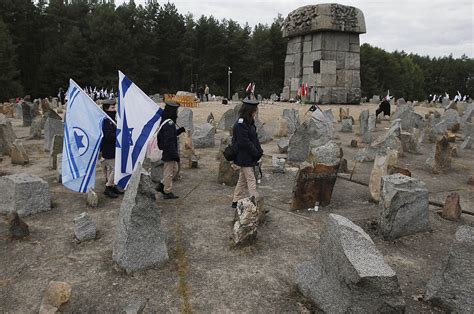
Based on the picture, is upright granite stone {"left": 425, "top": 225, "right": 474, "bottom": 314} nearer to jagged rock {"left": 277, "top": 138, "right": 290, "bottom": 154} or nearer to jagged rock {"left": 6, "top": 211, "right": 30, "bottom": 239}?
jagged rock {"left": 6, "top": 211, "right": 30, "bottom": 239}

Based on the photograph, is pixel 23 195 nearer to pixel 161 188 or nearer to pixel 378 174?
pixel 161 188

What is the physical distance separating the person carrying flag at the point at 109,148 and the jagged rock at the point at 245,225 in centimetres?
249

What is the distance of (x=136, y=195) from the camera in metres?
3.71

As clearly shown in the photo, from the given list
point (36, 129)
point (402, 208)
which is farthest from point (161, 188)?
point (36, 129)

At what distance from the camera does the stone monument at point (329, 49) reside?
23.0 m

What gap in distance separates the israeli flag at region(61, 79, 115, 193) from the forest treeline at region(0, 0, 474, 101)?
110 feet

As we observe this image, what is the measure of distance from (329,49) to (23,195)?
69.6 ft

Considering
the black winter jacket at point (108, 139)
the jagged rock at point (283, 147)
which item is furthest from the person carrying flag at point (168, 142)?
the jagged rock at point (283, 147)

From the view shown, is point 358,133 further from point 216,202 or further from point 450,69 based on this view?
point 450,69

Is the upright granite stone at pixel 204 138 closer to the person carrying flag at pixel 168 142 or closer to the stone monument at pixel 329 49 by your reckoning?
the person carrying flag at pixel 168 142

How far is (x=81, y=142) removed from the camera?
225 inches

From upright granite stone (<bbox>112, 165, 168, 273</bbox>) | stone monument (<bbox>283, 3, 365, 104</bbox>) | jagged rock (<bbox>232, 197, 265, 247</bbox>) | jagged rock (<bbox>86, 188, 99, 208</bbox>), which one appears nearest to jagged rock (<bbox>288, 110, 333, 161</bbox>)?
jagged rock (<bbox>232, 197, 265, 247</bbox>)

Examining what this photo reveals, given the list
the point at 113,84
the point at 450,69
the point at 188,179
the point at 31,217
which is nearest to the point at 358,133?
the point at 188,179

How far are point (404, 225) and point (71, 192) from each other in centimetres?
492
